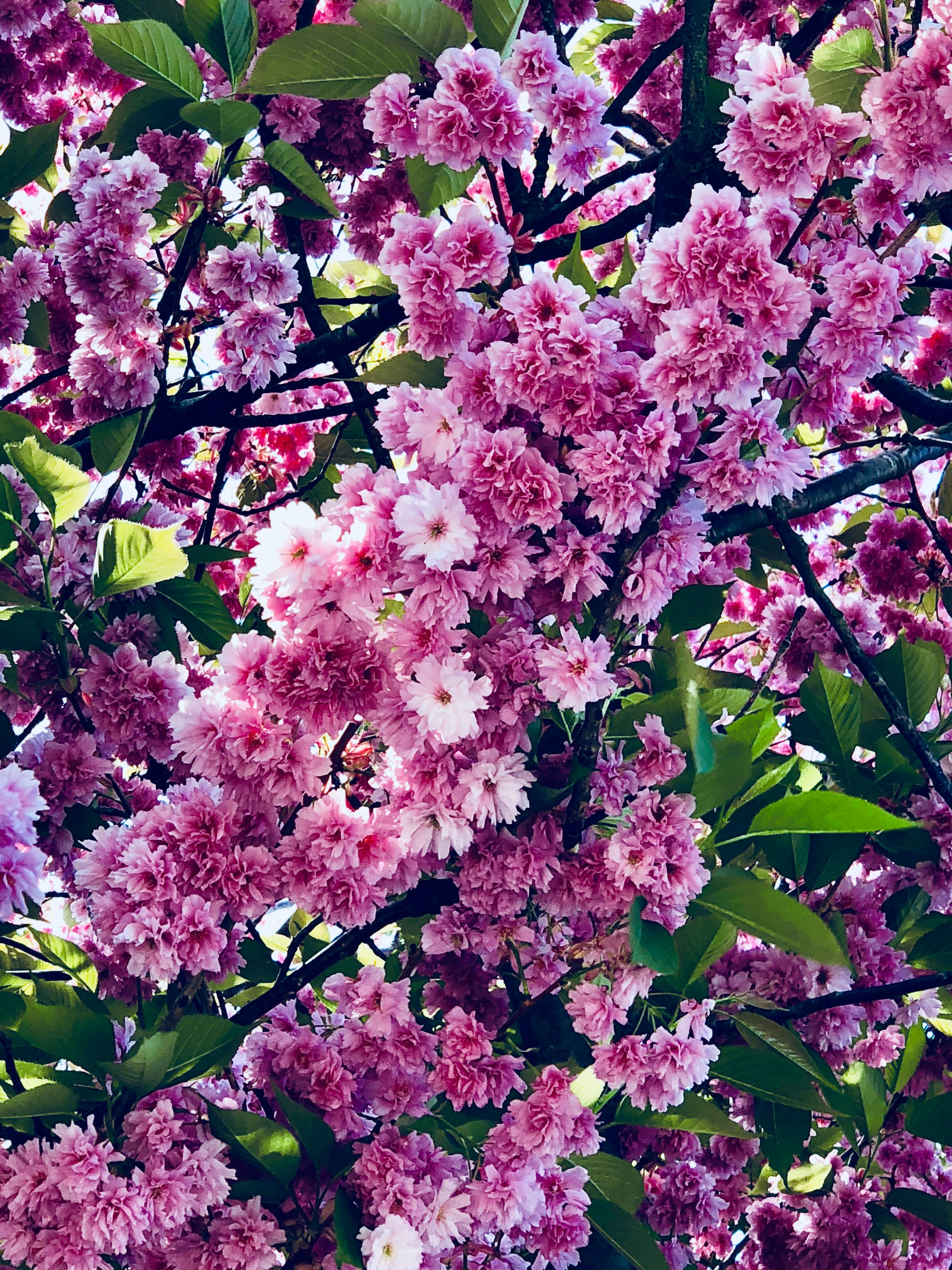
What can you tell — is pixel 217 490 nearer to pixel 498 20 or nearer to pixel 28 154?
pixel 28 154

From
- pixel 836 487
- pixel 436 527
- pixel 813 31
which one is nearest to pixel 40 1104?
pixel 436 527

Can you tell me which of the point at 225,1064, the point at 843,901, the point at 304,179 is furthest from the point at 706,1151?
the point at 304,179

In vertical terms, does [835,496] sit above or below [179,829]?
above

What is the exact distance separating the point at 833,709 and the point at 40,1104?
70.4 inches

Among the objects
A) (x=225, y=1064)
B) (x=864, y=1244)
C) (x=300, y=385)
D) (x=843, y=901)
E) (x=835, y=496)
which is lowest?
(x=864, y=1244)

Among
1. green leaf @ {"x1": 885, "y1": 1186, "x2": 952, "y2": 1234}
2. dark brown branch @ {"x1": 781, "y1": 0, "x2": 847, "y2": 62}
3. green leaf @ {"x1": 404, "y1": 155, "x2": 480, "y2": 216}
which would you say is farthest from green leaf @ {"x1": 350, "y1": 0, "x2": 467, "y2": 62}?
green leaf @ {"x1": 885, "y1": 1186, "x2": 952, "y2": 1234}

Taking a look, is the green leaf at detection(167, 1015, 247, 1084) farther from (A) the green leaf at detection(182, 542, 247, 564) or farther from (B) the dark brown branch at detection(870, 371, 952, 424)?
(B) the dark brown branch at detection(870, 371, 952, 424)

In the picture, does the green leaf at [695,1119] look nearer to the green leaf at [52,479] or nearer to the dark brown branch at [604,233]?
the green leaf at [52,479]

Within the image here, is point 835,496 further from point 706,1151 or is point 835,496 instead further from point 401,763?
point 706,1151

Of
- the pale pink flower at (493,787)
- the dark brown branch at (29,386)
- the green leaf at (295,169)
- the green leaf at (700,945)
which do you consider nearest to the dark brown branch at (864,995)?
the green leaf at (700,945)

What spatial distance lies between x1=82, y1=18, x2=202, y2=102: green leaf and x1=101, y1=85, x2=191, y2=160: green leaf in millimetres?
56

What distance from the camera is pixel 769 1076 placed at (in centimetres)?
213

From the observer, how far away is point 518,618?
177 centimetres

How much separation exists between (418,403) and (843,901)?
1668 millimetres
